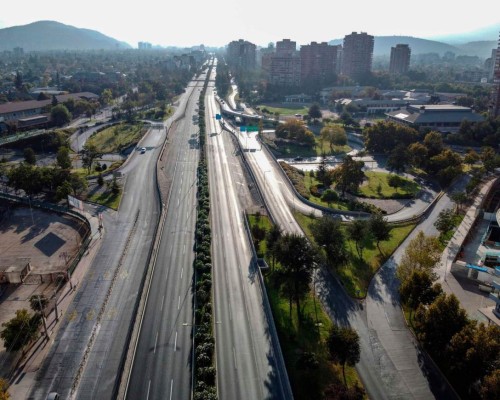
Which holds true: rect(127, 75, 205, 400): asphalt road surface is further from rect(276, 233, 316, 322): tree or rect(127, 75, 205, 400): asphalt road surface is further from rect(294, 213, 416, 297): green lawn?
rect(294, 213, 416, 297): green lawn

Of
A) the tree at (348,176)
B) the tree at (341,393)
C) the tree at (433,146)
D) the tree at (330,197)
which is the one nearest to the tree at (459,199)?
the tree at (348,176)

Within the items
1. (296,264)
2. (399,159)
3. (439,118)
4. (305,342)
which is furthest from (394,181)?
(439,118)

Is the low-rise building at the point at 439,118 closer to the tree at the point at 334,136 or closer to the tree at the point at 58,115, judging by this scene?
the tree at the point at 334,136

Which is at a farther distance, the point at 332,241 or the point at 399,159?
the point at 399,159

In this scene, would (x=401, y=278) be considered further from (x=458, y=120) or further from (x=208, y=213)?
(x=458, y=120)

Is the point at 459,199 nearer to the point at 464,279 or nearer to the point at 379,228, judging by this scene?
the point at 464,279

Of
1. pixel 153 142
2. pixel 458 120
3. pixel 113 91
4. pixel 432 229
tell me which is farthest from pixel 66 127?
pixel 458 120
